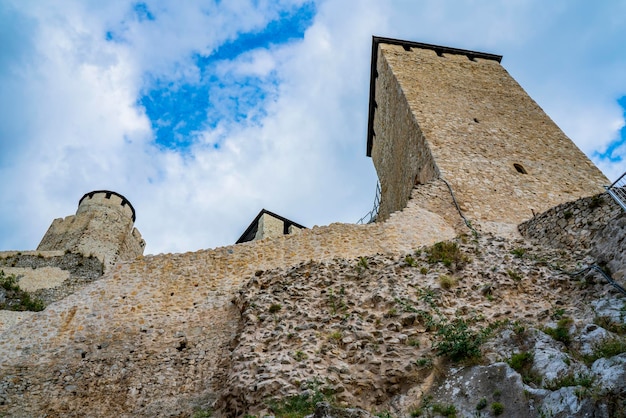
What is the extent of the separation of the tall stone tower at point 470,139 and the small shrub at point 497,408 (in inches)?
268

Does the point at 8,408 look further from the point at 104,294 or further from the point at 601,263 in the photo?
the point at 601,263

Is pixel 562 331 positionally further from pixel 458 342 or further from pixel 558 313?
pixel 458 342

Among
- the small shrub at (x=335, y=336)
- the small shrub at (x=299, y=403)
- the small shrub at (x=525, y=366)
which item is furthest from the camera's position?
the small shrub at (x=335, y=336)

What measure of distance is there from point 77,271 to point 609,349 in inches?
758

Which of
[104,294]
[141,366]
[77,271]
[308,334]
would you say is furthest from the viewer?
[77,271]

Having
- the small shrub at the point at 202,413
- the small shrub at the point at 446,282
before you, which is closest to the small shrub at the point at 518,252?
the small shrub at the point at 446,282

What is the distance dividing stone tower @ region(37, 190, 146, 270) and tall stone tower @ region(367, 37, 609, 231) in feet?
42.6

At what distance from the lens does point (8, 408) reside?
25.5ft

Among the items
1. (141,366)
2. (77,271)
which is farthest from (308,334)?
(77,271)

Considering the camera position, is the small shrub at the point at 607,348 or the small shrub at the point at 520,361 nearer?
the small shrub at the point at 607,348

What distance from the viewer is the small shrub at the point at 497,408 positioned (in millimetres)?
5120

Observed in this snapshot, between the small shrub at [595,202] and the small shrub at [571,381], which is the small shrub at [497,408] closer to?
the small shrub at [571,381]

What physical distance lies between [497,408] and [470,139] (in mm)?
10832

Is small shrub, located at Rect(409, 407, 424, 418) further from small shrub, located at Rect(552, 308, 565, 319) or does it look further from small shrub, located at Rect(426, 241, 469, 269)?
small shrub, located at Rect(426, 241, 469, 269)
